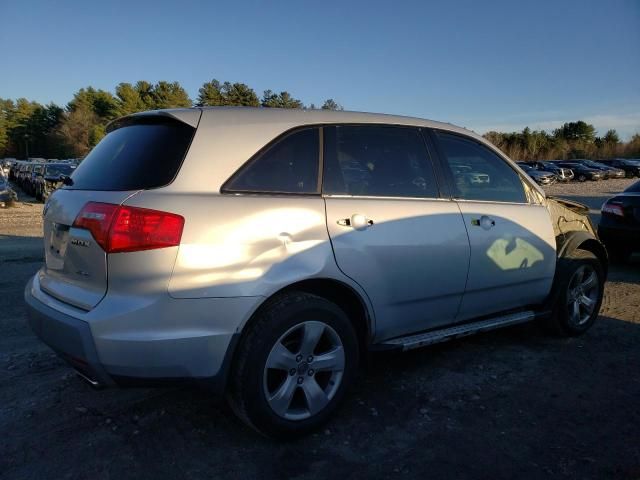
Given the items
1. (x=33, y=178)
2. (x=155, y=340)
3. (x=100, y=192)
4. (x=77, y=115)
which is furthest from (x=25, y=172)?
(x=77, y=115)

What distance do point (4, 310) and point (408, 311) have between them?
4.19 metres

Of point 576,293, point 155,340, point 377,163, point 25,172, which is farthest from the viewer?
point 25,172

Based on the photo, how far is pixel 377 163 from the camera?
3145 mm

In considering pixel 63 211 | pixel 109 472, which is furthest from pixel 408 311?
pixel 63 211

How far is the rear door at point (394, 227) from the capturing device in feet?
9.25

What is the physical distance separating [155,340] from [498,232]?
2.48 meters

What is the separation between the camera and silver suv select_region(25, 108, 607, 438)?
227 cm

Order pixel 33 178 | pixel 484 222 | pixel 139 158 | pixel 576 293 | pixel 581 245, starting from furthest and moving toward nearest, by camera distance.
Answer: pixel 33 178 < pixel 581 245 < pixel 576 293 < pixel 484 222 < pixel 139 158

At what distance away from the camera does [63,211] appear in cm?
263

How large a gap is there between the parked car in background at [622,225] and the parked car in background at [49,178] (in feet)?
62.0

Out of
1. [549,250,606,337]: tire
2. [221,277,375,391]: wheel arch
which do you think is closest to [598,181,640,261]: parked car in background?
[549,250,606,337]: tire

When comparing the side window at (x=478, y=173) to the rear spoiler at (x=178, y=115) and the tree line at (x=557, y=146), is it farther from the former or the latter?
the tree line at (x=557, y=146)

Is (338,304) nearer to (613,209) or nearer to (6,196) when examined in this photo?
(613,209)

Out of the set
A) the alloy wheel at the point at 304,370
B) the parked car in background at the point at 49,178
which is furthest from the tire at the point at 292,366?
the parked car in background at the point at 49,178
